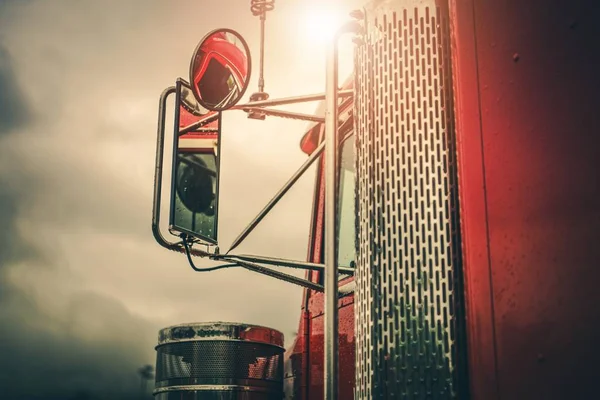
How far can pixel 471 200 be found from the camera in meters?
2.32

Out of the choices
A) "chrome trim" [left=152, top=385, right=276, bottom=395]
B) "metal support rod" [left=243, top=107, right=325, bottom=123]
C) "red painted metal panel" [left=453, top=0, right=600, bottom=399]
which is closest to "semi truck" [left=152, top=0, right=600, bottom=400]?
"red painted metal panel" [left=453, top=0, right=600, bottom=399]

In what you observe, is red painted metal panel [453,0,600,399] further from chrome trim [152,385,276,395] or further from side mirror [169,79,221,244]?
chrome trim [152,385,276,395]

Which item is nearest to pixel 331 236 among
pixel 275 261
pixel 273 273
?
pixel 275 261

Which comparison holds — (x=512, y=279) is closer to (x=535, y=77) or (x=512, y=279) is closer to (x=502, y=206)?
(x=502, y=206)

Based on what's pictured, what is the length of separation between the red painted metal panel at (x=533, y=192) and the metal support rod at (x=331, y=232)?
42cm

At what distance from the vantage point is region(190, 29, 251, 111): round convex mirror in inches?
153

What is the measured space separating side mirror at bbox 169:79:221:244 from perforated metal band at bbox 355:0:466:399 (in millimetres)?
1280

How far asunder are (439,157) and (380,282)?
47 cm

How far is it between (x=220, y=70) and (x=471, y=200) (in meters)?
2.10

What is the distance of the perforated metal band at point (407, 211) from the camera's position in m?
2.30

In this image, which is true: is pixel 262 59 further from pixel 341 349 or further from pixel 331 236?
pixel 331 236

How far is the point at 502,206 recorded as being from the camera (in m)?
2.24

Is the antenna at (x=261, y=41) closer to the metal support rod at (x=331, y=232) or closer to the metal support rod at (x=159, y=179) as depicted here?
the metal support rod at (x=159, y=179)

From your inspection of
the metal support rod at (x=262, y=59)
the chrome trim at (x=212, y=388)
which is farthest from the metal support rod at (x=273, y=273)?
the metal support rod at (x=262, y=59)
